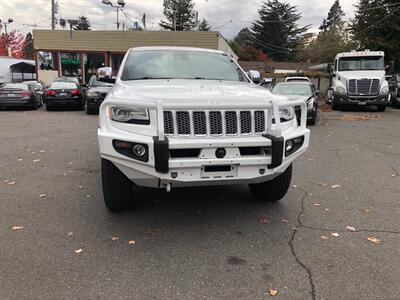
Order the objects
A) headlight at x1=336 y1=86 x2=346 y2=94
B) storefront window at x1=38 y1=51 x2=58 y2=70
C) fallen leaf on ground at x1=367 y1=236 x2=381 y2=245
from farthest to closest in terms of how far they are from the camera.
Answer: storefront window at x1=38 y1=51 x2=58 y2=70 < headlight at x1=336 y1=86 x2=346 y2=94 < fallen leaf on ground at x1=367 y1=236 x2=381 y2=245

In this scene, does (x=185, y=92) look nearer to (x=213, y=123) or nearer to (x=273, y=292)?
(x=213, y=123)

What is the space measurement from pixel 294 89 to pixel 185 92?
38.3ft

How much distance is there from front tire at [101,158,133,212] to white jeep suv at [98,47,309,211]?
0.01m

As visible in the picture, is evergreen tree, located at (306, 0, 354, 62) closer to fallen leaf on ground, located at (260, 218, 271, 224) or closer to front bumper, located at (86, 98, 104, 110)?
front bumper, located at (86, 98, 104, 110)

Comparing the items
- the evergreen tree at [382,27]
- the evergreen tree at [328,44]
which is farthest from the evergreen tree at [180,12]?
the evergreen tree at [382,27]

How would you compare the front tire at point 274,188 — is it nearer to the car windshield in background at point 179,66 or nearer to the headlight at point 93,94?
the car windshield in background at point 179,66

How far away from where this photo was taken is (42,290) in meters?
3.31

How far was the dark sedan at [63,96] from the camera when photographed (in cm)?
1930

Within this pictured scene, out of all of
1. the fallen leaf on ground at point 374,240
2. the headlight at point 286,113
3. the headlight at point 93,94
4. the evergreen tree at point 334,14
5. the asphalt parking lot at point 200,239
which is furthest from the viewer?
the evergreen tree at point 334,14

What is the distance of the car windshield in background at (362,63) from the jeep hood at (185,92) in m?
16.5

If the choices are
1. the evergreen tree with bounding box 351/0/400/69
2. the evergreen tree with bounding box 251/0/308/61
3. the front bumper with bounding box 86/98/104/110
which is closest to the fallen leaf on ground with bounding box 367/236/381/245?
the front bumper with bounding box 86/98/104/110

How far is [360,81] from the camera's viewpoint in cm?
1903

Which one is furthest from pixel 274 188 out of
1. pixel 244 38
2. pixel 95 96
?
pixel 244 38

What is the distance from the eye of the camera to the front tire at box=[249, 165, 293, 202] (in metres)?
5.11
